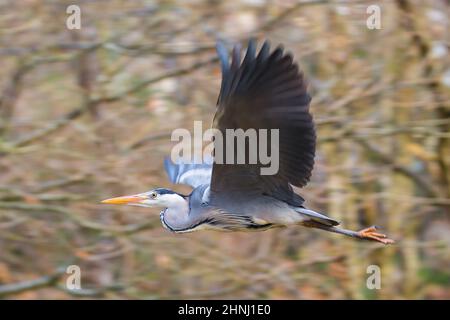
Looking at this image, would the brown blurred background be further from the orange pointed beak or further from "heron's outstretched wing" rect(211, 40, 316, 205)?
"heron's outstretched wing" rect(211, 40, 316, 205)

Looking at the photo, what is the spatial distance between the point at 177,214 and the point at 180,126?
6.17 ft

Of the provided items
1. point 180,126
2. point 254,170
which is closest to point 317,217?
point 254,170

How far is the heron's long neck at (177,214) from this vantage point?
498 centimetres

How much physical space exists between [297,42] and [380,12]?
66 cm

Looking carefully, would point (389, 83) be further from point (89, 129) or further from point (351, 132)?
point (89, 129)

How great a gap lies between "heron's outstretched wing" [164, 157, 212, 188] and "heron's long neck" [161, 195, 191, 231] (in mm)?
352

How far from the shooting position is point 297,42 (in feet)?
23.5

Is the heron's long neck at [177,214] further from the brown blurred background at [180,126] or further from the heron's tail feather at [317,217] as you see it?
the brown blurred background at [180,126]

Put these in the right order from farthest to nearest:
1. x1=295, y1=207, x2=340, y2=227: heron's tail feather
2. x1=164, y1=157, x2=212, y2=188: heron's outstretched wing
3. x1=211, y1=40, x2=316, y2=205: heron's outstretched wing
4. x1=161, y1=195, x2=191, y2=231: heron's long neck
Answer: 1. x1=164, y1=157, x2=212, y2=188: heron's outstretched wing
2. x1=161, y1=195, x2=191, y2=231: heron's long neck
3. x1=295, y1=207, x2=340, y2=227: heron's tail feather
4. x1=211, y1=40, x2=316, y2=205: heron's outstretched wing

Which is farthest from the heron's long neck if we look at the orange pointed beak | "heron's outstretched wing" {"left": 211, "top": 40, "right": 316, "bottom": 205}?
"heron's outstretched wing" {"left": 211, "top": 40, "right": 316, "bottom": 205}

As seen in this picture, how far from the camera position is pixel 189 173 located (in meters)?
→ 5.54

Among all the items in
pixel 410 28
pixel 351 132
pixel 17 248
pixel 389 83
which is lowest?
pixel 17 248

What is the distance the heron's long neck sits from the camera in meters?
4.98
